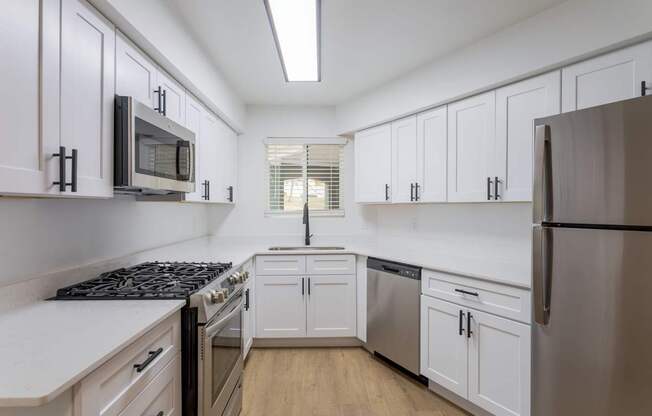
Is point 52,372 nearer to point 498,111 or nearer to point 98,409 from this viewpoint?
point 98,409

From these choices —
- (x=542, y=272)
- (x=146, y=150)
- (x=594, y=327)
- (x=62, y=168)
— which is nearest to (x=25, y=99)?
(x=62, y=168)

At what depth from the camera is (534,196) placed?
150 cm

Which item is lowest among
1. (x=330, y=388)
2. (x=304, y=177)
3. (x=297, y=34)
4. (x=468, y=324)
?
(x=330, y=388)

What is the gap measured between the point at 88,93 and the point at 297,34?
1.30 m

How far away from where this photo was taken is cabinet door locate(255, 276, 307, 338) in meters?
3.17

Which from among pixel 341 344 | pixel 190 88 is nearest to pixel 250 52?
pixel 190 88

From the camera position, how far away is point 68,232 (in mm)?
1613

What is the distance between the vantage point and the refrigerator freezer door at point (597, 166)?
1.20 m

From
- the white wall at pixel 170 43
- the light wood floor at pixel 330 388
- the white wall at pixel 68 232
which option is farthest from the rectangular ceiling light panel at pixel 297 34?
the light wood floor at pixel 330 388

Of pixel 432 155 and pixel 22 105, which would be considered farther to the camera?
pixel 432 155

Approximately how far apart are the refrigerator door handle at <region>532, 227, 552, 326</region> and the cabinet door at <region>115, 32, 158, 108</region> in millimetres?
2032

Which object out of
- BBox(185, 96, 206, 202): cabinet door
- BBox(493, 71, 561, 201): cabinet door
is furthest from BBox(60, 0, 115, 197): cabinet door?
BBox(493, 71, 561, 201): cabinet door

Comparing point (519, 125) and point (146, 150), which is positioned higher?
point (519, 125)

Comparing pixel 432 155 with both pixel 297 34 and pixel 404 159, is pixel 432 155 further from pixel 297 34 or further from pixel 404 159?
pixel 297 34
